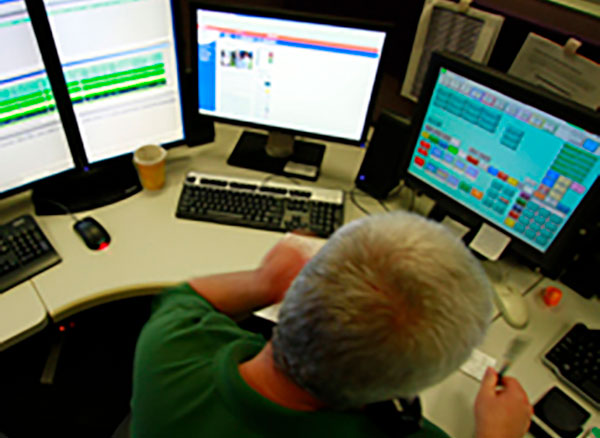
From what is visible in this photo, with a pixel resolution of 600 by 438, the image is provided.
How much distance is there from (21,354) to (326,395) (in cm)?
143

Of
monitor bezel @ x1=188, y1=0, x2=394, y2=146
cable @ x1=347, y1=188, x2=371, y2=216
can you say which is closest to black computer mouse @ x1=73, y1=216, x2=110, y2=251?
monitor bezel @ x1=188, y1=0, x2=394, y2=146

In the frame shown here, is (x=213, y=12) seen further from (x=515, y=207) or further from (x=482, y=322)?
(x=482, y=322)

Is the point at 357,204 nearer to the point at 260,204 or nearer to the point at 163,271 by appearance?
the point at 260,204

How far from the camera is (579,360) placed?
3.29ft

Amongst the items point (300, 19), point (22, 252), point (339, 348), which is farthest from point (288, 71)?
point (339, 348)

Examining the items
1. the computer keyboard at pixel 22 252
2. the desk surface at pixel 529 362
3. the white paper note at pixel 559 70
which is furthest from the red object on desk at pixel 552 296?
the computer keyboard at pixel 22 252

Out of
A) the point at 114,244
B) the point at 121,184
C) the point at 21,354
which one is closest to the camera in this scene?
the point at 114,244

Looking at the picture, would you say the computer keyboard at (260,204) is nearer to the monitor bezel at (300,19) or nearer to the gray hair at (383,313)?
the monitor bezel at (300,19)

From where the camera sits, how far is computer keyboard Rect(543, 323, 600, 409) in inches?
38.1

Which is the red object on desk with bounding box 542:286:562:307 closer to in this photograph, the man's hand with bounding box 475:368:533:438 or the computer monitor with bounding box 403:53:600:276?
the computer monitor with bounding box 403:53:600:276

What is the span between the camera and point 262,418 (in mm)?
633

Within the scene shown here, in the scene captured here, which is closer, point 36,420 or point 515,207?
point 515,207

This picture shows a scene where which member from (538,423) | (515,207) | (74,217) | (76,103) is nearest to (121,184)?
(74,217)

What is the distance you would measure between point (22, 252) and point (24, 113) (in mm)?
329
